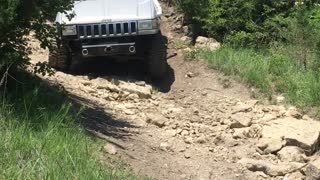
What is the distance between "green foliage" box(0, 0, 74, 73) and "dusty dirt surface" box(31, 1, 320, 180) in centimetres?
105

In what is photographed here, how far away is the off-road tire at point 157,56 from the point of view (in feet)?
30.6

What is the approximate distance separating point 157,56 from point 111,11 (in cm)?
104

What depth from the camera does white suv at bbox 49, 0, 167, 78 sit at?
29.3 ft

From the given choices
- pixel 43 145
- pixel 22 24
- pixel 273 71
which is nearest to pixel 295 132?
pixel 273 71

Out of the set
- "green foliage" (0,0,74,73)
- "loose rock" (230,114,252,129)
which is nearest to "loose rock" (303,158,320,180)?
"loose rock" (230,114,252,129)

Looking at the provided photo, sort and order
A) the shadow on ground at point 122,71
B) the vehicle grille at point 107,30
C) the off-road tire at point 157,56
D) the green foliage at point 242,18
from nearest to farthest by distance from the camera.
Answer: the vehicle grille at point 107,30 < the off-road tire at point 157,56 < the shadow on ground at point 122,71 < the green foliage at point 242,18

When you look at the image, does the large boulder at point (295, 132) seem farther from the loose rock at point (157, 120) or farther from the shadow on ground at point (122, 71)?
the shadow on ground at point (122, 71)

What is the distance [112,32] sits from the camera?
8930 millimetres

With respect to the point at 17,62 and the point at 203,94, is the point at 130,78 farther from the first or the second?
the point at 17,62

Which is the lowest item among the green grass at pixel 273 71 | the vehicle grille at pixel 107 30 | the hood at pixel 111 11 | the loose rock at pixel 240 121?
the loose rock at pixel 240 121

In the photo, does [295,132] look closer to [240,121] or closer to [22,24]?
[240,121]

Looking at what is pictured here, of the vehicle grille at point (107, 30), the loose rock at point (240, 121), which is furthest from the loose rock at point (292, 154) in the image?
the vehicle grille at point (107, 30)

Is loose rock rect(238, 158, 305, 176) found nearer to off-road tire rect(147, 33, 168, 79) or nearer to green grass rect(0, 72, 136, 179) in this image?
green grass rect(0, 72, 136, 179)

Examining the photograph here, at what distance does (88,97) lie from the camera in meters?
8.12
